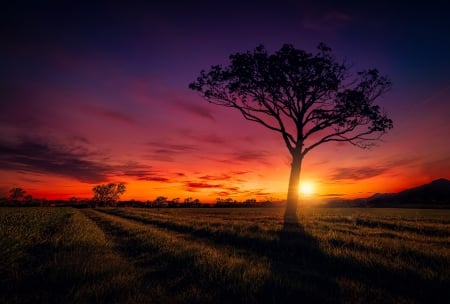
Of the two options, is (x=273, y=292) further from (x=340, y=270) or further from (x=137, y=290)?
(x=340, y=270)

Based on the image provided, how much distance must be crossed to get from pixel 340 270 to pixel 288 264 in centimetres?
139

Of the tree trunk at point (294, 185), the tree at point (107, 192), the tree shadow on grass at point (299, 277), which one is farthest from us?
the tree at point (107, 192)

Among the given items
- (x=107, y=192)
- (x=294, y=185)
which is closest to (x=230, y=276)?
(x=294, y=185)

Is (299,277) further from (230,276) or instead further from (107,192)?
(107,192)

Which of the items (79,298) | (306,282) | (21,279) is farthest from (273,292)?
(21,279)

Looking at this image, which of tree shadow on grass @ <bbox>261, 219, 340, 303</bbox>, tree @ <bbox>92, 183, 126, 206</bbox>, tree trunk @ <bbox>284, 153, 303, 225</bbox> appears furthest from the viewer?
tree @ <bbox>92, 183, 126, 206</bbox>

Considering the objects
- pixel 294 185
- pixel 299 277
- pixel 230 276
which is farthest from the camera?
pixel 294 185

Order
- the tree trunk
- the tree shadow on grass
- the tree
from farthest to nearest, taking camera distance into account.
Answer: the tree → the tree trunk → the tree shadow on grass

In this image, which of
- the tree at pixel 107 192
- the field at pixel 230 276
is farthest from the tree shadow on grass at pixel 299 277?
the tree at pixel 107 192

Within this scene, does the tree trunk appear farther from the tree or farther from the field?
the tree

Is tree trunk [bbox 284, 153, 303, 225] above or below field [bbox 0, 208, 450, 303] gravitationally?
above

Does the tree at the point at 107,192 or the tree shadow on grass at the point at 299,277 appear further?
the tree at the point at 107,192

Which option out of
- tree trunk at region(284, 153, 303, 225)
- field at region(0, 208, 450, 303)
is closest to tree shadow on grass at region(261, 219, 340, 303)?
field at region(0, 208, 450, 303)

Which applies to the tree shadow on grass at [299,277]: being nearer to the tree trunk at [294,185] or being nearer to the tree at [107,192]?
the tree trunk at [294,185]
